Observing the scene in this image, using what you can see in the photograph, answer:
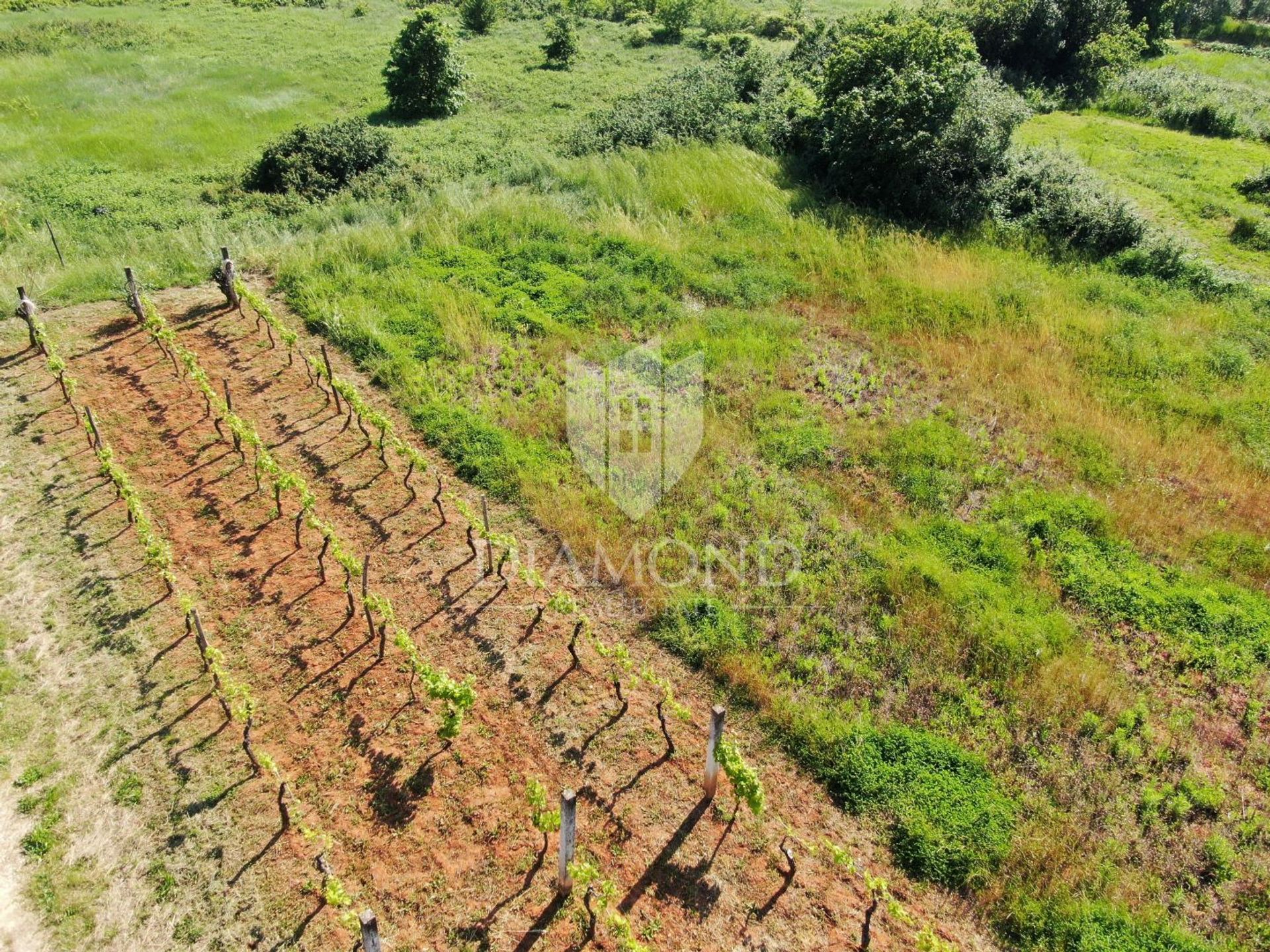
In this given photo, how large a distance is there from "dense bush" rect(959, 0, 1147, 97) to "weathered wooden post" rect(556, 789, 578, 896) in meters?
26.8

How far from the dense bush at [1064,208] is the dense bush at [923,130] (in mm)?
502

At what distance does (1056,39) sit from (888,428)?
21742 millimetres

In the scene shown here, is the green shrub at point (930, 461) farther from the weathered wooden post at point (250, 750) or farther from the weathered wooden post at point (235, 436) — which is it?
the weathered wooden post at point (235, 436)

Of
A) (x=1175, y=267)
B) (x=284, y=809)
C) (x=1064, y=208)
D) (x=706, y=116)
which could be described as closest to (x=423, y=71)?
(x=706, y=116)

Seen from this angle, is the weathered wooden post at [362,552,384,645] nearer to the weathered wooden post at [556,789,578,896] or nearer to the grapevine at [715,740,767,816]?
the weathered wooden post at [556,789,578,896]

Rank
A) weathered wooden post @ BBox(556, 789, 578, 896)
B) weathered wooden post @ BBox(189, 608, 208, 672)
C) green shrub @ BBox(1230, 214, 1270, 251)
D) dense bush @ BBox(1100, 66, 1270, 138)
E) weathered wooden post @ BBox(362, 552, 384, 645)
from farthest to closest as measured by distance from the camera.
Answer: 1. dense bush @ BBox(1100, 66, 1270, 138)
2. green shrub @ BBox(1230, 214, 1270, 251)
3. weathered wooden post @ BBox(362, 552, 384, 645)
4. weathered wooden post @ BBox(189, 608, 208, 672)
5. weathered wooden post @ BBox(556, 789, 578, 896)

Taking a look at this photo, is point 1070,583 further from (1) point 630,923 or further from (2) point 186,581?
(2) point 186,581

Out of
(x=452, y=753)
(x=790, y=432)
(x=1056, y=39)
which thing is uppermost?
(x=1056, y=39)

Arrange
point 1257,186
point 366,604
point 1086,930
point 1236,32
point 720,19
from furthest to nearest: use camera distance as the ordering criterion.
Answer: point 1236,32
point 720,19
point 1257,186
point 366,604
point 1086,930

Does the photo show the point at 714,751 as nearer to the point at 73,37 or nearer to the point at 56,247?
the point at 56,247

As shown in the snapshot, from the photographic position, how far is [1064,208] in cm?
1574

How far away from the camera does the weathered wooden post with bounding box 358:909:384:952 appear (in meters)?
4.90

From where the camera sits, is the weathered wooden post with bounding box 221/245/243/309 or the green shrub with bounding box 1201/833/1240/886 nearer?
the green shrub with bounding box 1201/833/1240/886

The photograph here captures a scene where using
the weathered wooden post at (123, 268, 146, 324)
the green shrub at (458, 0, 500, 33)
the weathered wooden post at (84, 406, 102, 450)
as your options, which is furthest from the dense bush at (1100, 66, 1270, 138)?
the weathered wooden post at (84, 406, 102, 450)
